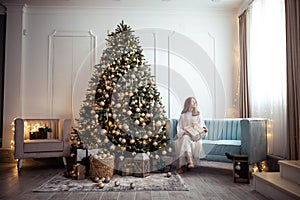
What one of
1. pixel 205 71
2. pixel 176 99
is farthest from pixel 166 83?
pixel 205 71

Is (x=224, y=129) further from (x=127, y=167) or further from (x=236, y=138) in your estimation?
(x=127, y=167)

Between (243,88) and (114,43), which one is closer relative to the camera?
(114,43)

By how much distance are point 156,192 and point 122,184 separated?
0.53m

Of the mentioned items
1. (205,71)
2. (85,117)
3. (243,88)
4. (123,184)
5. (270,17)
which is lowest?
(123,184)

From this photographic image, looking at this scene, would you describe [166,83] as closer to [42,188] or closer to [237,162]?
[237,162]

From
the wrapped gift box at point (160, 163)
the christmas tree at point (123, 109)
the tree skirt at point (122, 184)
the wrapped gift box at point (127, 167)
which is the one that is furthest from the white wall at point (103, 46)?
the tree skirt at point (122, 184)

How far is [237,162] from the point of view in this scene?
3.73 metres

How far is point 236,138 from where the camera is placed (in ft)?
15.6

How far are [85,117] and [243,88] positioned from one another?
2.92 metres

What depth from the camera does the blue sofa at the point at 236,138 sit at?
12.8 feet

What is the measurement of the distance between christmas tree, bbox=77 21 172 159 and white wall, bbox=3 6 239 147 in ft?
4.10

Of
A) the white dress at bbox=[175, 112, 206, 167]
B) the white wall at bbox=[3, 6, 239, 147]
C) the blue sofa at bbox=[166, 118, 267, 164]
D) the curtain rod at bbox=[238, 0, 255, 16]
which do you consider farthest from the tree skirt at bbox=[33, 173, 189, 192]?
the curtain rod at bbox=[238, 0, 255, 16]

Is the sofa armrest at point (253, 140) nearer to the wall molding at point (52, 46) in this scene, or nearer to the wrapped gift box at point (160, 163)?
the wrapped gift box at point (160, 163)

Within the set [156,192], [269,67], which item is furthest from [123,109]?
[269,67]
